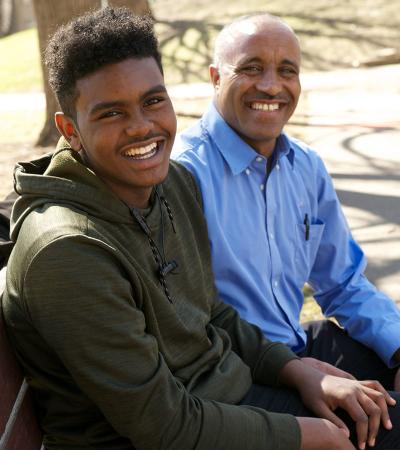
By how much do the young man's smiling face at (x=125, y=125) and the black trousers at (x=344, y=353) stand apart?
3.66ft

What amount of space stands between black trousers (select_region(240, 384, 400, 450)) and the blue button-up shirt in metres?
0.42

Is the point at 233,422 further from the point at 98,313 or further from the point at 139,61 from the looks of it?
the point at 139,61

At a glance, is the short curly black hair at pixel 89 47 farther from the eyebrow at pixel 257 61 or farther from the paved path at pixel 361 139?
the paved path at pixel 361 139

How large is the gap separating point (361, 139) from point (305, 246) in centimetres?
556

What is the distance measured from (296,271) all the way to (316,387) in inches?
27.1

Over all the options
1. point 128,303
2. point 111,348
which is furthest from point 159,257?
point 111,348

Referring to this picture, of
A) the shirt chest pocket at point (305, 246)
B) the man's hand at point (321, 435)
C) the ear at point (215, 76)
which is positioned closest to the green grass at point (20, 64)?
Result: the ear at point (215, 76)

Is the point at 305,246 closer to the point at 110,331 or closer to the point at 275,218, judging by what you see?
the point at 275,218

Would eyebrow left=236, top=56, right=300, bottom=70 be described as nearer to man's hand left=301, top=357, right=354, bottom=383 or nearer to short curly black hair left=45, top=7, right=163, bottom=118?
short curly black hair left=45, top=7, right=163, bottom=118

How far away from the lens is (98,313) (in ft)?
6.67

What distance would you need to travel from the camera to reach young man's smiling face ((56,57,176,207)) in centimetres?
229

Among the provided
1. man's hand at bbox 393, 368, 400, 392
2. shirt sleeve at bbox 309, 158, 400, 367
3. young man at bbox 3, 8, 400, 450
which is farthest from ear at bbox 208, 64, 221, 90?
man's hand at bbox 393, 368, 400, 392

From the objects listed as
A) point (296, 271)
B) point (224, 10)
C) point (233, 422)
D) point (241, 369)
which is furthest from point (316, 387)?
point (224, 10)

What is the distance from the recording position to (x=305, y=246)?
3.19m
